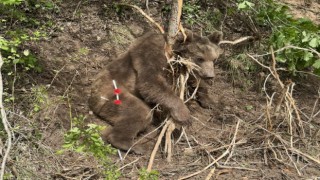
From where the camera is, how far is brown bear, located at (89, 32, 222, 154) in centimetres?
559

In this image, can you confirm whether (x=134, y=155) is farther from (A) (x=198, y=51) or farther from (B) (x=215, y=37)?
(B) (x=215, y=37)

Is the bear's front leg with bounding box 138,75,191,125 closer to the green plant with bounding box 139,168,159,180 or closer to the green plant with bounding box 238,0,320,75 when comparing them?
the green plant with bounding box 139,168,159,180

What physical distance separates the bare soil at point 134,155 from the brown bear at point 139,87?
0.97 ft

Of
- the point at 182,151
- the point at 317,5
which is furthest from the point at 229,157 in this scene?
the point at 317,5

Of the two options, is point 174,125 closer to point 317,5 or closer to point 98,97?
point 98,97

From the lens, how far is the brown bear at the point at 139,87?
559 cm

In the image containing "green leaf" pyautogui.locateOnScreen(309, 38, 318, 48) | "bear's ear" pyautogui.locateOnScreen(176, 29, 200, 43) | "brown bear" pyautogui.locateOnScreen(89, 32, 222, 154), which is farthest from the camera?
"green leaf" pyautogui.locateOnScreen(309, 38, 318, 48)

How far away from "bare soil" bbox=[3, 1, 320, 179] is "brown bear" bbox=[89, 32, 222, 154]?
295mm

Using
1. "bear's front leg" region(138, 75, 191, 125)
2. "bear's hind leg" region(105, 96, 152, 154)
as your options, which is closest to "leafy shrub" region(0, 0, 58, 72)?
"bear's hind leg" region(105, 96, 152, 154)

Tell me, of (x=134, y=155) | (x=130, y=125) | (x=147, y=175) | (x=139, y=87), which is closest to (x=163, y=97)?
(x=139, y=87)

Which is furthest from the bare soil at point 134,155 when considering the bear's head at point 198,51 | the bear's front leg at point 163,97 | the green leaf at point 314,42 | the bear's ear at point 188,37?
the bear's ear at point 188,37

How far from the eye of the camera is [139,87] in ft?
18.9

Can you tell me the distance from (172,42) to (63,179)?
8.20 feet

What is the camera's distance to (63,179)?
4.66 meters
